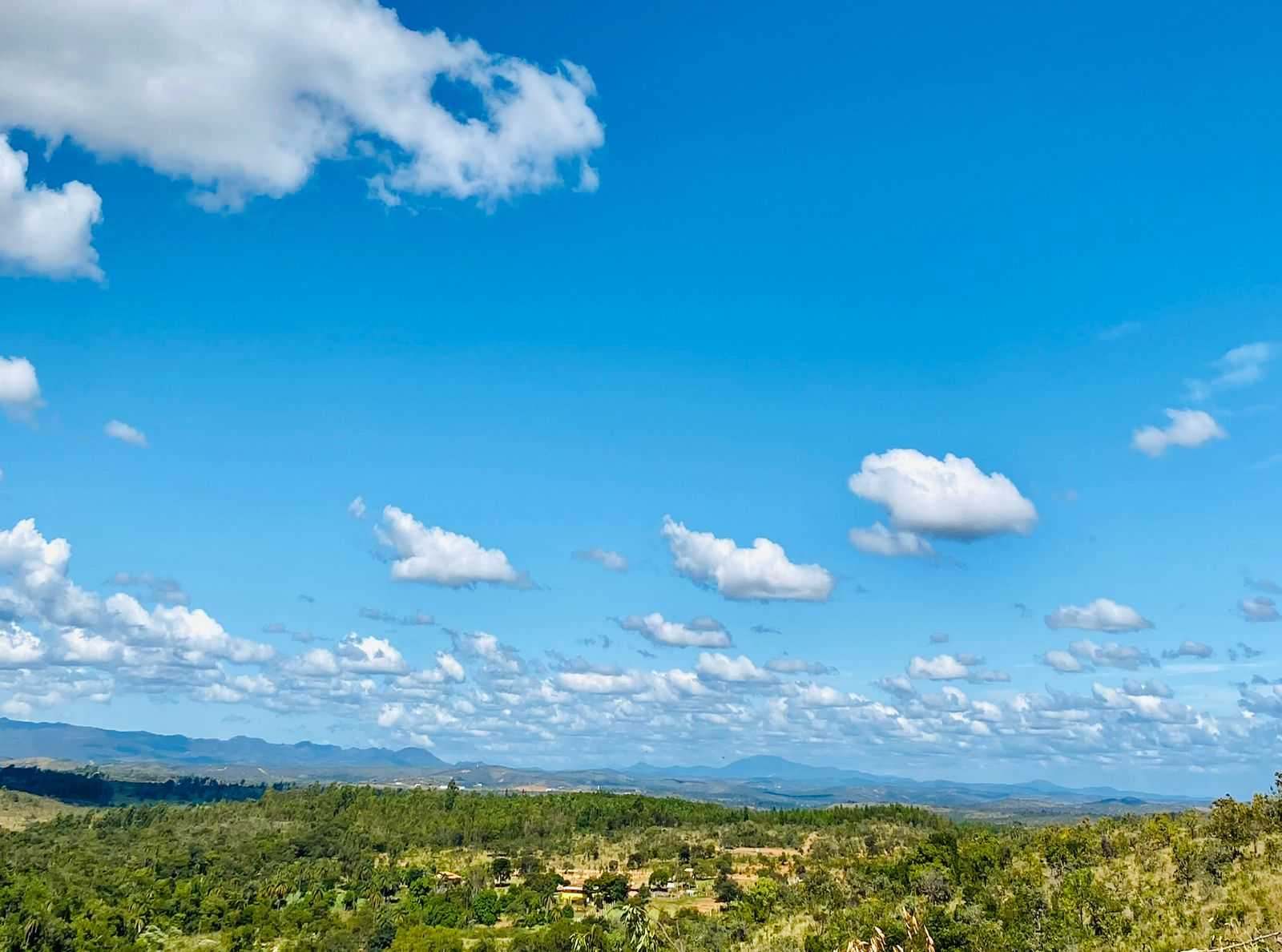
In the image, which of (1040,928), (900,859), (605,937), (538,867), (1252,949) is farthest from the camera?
(538,867)

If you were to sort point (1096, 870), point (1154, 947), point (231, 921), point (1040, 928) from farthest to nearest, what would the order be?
point (231, 921) → point (1096, 870) → point (1040, 928) → point (1154, 947)

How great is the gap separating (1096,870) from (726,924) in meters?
46.1

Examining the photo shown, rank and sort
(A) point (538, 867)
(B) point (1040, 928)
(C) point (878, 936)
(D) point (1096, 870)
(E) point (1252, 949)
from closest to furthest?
(C) point (878, 936), (E) point (1252, 949), (B) point (1040, 928), (D) point (1096, 870), (A) point (538, 867)

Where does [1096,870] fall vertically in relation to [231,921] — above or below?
above

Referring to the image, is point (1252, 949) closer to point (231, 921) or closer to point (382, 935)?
→ point (382, 935)

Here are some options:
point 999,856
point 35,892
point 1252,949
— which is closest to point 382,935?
point 35,892

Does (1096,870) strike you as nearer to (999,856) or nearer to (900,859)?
(999,856)

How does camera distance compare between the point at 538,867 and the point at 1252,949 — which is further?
the point at 538,867

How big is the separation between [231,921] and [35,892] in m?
33.6

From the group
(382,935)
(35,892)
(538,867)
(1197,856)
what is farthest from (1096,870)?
(35,892)

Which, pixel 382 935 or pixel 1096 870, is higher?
pixel 1096 870

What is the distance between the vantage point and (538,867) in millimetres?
198625

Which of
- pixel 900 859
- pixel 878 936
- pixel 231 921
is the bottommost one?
pixel 231 921

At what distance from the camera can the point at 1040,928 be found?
316 feet
